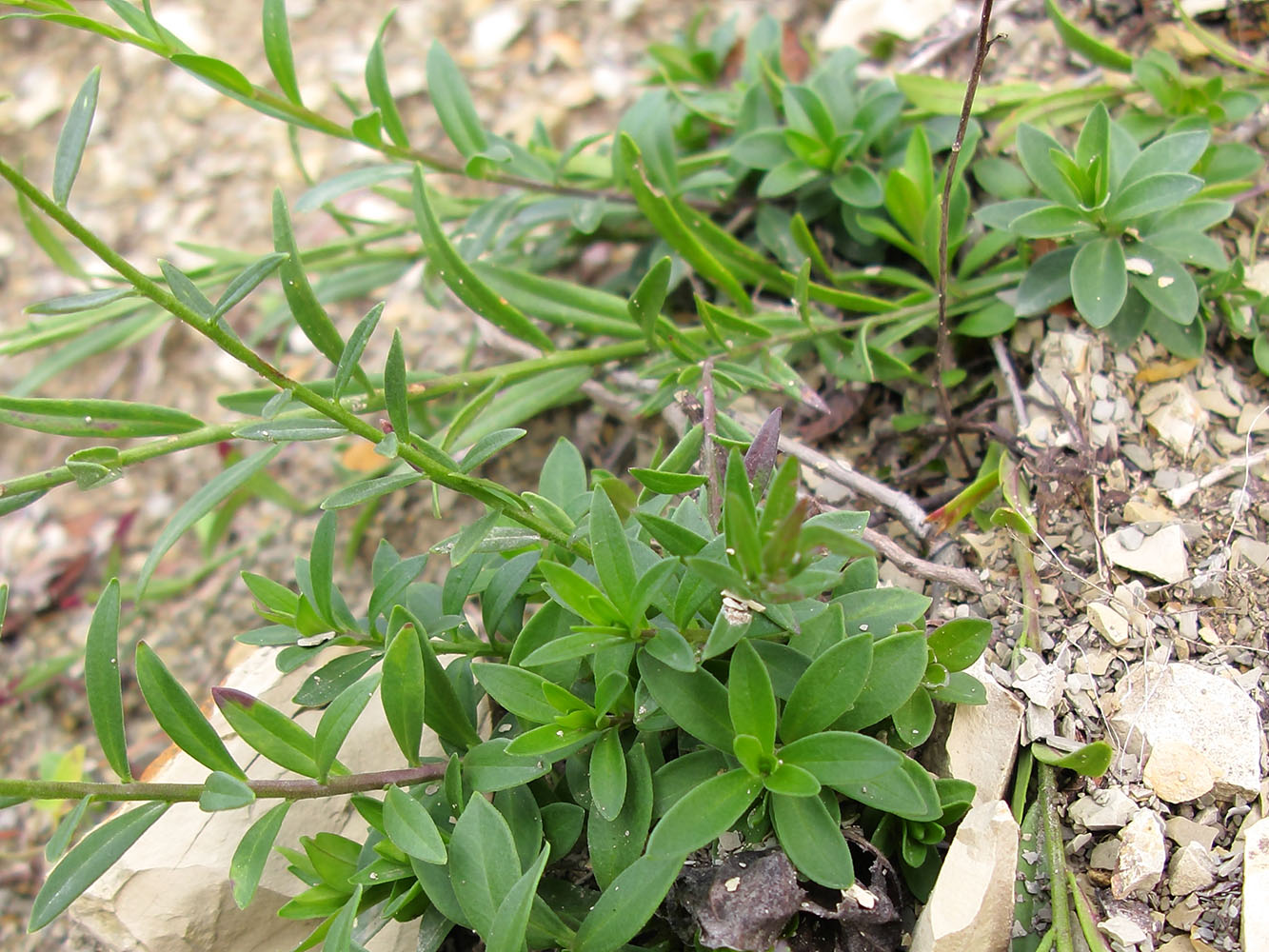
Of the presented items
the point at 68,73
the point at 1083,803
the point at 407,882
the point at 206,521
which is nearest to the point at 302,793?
the point at 407,882

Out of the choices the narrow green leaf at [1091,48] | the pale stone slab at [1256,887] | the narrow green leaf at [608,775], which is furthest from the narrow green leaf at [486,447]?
the narrow green leaf at [1091,48]

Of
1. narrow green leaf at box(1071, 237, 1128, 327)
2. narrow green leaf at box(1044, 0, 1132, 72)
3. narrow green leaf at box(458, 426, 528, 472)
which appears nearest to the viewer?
narrow green leaf at box(458, 426, 528, 472)

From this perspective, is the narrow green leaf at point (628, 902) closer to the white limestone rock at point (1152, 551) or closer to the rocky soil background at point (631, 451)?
the rocky soil background at point (631, 451)

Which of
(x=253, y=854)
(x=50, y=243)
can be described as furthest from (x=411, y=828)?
(x=50, y=243)

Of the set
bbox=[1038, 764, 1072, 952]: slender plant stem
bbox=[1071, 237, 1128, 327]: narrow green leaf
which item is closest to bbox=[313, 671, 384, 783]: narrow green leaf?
bbox=[1038, 764, 1072, 952]: slender plant stem

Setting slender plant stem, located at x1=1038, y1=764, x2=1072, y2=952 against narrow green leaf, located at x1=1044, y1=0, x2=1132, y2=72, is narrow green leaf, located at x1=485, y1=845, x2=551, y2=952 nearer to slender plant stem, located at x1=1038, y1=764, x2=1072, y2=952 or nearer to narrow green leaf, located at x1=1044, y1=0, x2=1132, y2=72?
slender plant stem, located at x1=1038, y1=764, x2=1072, y2=952

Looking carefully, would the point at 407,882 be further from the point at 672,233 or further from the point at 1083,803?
the point at 672,233
